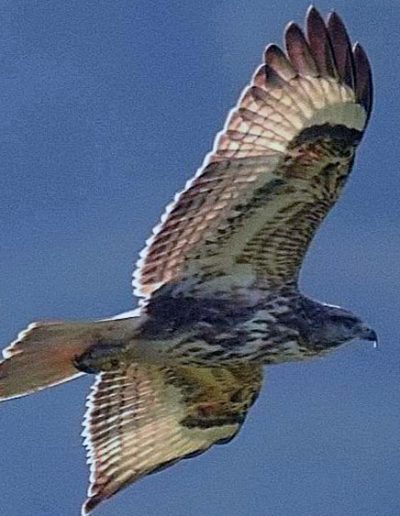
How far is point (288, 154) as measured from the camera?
11992 mm

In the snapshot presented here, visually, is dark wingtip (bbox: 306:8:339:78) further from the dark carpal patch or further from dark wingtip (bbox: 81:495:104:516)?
dark wingtip (bbox: 81:495:104:516)

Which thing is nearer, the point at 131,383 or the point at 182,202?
the point at 182,202

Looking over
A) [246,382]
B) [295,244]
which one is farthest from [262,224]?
[246,382]

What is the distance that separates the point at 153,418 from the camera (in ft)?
43.0

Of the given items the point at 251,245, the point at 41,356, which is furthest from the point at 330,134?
the point at 41,356

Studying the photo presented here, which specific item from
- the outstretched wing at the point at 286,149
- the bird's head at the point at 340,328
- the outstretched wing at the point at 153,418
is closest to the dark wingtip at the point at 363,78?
the outstretched wing at the point at 286,149

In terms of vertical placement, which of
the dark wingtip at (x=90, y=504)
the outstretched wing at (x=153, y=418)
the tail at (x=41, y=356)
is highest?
the tail at (x=41, y=356)

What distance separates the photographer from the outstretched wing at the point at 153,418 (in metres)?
12.9

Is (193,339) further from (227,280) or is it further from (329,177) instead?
(329,177)

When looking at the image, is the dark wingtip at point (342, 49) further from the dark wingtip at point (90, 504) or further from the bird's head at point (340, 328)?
the dark wingtip at point (90, 504)

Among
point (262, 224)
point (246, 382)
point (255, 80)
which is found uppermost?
point (255, 80)

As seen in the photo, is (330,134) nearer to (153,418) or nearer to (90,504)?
(153,418)

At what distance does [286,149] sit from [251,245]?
582 millimetres

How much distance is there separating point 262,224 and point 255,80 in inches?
30.3
